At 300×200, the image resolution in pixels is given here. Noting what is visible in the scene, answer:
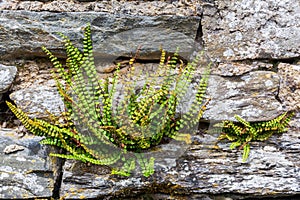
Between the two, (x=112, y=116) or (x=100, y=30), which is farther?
(x=100, y=30)

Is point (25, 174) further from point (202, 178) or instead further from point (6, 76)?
point (202, 178)

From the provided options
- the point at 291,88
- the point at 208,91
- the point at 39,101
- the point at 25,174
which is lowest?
the point at 25,174

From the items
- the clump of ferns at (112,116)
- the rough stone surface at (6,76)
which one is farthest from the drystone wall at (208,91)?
the clump of ferns at (112,116)

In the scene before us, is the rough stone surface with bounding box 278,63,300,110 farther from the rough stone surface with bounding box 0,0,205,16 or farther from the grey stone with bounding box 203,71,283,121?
the rough stone surface with bounding box 0,0,205,16

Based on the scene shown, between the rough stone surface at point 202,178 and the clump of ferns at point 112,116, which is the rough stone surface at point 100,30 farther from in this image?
the rough stone surface at point 202,178

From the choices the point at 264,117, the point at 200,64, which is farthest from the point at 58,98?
the point at 264,117

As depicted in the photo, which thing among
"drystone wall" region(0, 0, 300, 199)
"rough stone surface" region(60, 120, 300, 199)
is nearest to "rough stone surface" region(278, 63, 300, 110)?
"drystone wall" region(0, 0, 300, 199)

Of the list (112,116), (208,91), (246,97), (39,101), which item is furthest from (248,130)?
(39,101)

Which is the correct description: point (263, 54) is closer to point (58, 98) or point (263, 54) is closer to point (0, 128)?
point (58, 98)
